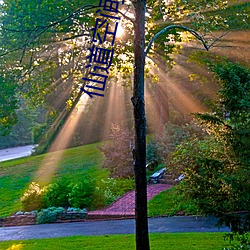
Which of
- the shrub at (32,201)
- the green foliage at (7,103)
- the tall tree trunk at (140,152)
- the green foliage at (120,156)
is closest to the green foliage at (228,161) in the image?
the tall tree trunk at (140,152)

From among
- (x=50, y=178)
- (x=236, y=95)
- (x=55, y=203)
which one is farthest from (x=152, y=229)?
(x=50, y=178)

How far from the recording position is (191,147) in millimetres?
10188

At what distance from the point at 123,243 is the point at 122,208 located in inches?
135

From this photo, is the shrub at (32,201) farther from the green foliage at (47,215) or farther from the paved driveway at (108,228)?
the paved driveway at (108,228)

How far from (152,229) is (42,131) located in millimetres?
22005

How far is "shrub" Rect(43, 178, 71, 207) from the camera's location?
11.4m

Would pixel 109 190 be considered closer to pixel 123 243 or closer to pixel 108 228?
pixel 108 228

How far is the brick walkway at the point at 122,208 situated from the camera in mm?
9855

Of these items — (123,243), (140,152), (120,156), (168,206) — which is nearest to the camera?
(140,152)

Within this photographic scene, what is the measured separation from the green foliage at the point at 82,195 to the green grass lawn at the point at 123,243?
9.59ft

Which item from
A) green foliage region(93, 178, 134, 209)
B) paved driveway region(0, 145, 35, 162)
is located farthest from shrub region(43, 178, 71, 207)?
paved driveway region(0, 145, 35, 162)

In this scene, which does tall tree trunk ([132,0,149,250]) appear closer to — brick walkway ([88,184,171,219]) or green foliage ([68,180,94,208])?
brick walkway ([88,184,171,219])

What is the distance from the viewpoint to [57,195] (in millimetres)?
11656

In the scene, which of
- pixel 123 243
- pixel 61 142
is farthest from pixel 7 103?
pixel 61 142
